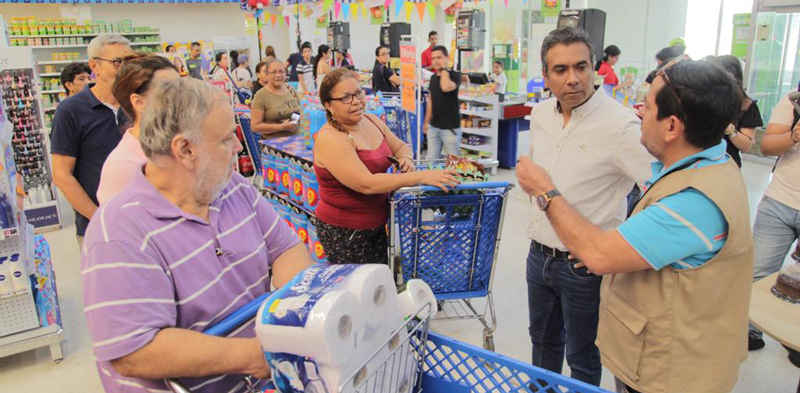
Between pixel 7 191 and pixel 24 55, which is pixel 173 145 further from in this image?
pixel 24 55

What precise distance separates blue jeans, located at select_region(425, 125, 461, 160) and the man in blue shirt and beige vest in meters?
5.34

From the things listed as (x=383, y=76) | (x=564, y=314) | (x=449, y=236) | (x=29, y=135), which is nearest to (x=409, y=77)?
(x=449, y=236)

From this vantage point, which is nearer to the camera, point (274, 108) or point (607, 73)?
point (274, 108)

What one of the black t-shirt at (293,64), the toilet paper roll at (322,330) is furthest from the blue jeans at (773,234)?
the black t-shirt at (293,64)

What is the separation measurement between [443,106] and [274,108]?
2129 millimetres

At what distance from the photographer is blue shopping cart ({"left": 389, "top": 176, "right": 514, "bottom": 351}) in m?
2.71

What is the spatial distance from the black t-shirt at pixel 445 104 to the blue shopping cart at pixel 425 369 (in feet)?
17.9

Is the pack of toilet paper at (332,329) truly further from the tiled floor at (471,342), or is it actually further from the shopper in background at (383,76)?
the shopper in background at (383,76)

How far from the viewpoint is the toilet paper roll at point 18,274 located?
3289 mm

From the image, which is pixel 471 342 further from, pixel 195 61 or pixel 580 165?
pixel 195 61

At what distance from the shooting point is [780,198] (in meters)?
2.94

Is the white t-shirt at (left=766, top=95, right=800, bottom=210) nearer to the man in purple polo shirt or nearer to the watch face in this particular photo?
the watch face

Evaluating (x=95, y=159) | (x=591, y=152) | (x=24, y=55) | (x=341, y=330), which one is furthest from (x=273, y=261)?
(x=24, y=55)

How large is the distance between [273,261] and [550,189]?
852 millimetres
